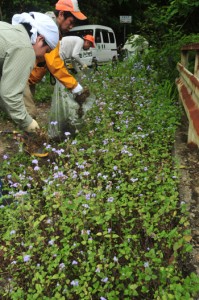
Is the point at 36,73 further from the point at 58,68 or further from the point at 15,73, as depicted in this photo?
the point at 15,73

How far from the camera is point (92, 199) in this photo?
2357 millimetres

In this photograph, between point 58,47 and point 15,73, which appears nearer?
point 15,73

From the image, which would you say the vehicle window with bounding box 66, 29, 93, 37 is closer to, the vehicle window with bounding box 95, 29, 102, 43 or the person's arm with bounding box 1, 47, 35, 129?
the vehicle window with bounding box 95, 29, 102, 43

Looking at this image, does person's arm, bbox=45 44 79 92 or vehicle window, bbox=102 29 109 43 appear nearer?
person's arm, bbox=45 44 79 92

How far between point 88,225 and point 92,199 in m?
0.20

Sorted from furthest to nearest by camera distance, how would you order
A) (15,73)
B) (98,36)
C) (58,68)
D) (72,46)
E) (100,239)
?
(98,36) < (72,46) < (58,68) < (15,73) < (100,239)

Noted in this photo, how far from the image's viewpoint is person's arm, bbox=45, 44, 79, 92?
4.11 meters

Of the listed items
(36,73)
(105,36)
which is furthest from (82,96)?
(105,36)

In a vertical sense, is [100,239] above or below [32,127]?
below

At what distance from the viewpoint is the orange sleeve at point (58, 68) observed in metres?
4.11

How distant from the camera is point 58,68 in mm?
4184

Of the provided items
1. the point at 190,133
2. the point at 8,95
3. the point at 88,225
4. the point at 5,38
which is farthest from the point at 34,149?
the point at 190,133

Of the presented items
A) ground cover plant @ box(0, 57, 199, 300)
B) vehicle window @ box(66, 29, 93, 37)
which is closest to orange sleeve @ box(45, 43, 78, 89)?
ground cover plant @ box(0, 57, 199, 300)

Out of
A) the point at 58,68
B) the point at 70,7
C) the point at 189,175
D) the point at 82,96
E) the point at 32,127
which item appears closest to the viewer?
the point at 189,175
